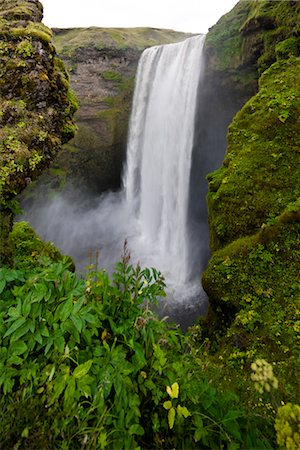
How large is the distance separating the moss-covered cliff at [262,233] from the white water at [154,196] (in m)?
7.58

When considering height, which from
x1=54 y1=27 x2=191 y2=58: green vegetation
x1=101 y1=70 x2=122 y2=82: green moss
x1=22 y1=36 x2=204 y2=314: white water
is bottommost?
x1=22 y1=36 x2=204 y2=314: white water

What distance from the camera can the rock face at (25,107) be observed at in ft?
14.3

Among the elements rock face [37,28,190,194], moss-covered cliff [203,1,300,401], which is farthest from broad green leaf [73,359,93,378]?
rock face [37,28,190,194]

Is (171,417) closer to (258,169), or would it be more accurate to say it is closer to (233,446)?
(233,446)

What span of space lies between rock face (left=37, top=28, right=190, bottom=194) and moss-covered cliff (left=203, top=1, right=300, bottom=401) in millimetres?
15823

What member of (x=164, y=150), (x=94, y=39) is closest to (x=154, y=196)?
(x=164, y=150)

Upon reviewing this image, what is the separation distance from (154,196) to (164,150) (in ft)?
10.6

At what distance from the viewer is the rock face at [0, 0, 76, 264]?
436 centimetres

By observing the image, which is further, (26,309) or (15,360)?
(26,309)

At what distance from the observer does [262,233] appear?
477 cm

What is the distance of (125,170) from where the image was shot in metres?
21.7

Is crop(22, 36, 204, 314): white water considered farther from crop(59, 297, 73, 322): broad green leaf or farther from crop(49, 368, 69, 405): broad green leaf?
crop(49, 368, 69, 405): broad green leaf

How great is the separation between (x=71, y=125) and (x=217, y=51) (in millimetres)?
12501

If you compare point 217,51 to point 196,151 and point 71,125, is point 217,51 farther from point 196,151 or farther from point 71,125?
point 71,125
